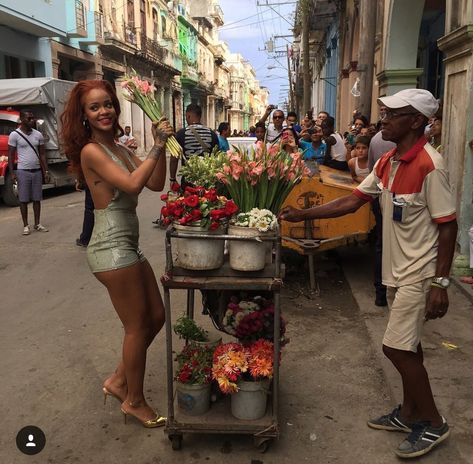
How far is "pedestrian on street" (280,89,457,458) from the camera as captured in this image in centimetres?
262

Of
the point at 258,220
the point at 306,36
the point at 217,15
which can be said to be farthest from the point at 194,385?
the point at 217,15

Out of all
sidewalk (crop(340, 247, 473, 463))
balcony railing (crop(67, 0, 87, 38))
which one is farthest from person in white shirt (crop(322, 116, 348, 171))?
balcony railing (crop(67, 0, 87, 38))

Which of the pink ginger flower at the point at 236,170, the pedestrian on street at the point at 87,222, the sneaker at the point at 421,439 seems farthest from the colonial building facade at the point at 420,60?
the pedestrian on street at the point at 87,222

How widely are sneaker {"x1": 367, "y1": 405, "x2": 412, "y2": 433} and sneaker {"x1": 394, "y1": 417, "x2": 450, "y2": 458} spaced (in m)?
0.11

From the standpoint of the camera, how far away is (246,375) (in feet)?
9.64

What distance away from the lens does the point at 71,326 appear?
188 inches

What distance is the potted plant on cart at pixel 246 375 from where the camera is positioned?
2861 millimetres

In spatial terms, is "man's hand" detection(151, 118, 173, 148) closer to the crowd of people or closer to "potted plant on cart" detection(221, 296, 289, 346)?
the crowd of people

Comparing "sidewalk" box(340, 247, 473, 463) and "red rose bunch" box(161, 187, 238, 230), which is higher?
"red rose bunch" box(161, 187, 238, 230)

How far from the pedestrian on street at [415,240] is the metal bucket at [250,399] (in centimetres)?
72

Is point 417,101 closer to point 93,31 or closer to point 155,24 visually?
point 93,31

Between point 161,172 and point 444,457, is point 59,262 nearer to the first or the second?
point 161,172

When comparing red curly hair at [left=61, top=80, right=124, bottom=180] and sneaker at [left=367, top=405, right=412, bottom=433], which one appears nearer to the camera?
red curly hair at [left=61, top=80, right=124, bottom=180]

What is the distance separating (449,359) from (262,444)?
71.8 inches
